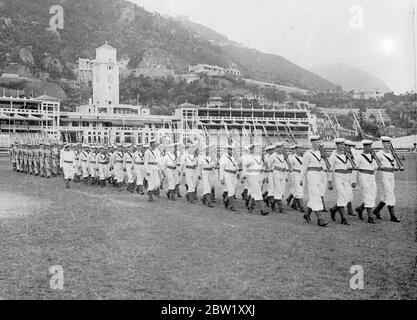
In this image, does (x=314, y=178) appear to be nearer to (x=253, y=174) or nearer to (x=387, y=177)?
(x=387, y=177)

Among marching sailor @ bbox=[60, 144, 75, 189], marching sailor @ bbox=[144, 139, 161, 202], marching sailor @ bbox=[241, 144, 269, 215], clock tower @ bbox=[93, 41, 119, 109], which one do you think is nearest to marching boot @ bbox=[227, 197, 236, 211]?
marching sailor @ bbox=[241, 144, 269, 215]

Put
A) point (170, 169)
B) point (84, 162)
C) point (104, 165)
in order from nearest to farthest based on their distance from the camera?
1. point (170, 169)
2. point (104, 165)
3. point (84, 162)

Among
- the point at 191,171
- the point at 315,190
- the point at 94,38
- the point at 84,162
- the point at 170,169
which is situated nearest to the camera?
the point at 315,190

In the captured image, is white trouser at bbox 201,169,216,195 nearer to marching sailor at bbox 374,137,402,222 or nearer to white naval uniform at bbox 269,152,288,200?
white naval uniform at bbox 269,152,288,200

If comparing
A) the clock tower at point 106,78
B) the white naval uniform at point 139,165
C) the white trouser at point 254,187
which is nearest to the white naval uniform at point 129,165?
the white naval uniform at point 139,165

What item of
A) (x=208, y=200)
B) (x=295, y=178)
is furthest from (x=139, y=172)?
(x=295, y=178)

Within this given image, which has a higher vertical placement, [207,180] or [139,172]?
[139,172]
